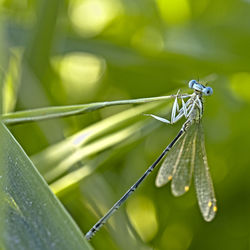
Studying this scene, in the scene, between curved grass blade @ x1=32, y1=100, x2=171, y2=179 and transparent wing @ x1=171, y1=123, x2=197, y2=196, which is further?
transparent wing @ x1=171, y1=123, x2=197, y2=196

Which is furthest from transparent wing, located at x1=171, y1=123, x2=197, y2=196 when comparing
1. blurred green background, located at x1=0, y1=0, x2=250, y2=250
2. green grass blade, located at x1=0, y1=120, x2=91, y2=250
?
green grass blade, located at x1=0, y1=120, x2=91, y2=250

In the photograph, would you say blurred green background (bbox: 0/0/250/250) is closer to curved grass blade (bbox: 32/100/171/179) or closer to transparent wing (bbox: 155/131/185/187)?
curved grass blade (bbox: 32/100/171/179)

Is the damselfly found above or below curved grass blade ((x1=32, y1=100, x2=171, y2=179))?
below

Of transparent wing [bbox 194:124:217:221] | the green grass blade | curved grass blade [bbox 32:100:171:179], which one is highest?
curved grass blade [bbox 32:100:171:179]

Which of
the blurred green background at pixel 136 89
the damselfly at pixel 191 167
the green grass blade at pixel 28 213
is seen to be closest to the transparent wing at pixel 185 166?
the damselfly at pixel 191 167

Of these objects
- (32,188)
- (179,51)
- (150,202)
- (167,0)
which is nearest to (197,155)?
(150,202)

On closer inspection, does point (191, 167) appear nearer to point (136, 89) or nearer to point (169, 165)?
point (169, 165)

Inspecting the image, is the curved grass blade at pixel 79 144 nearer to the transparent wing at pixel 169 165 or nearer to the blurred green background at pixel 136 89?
the blurred green background at pixel 136 89
